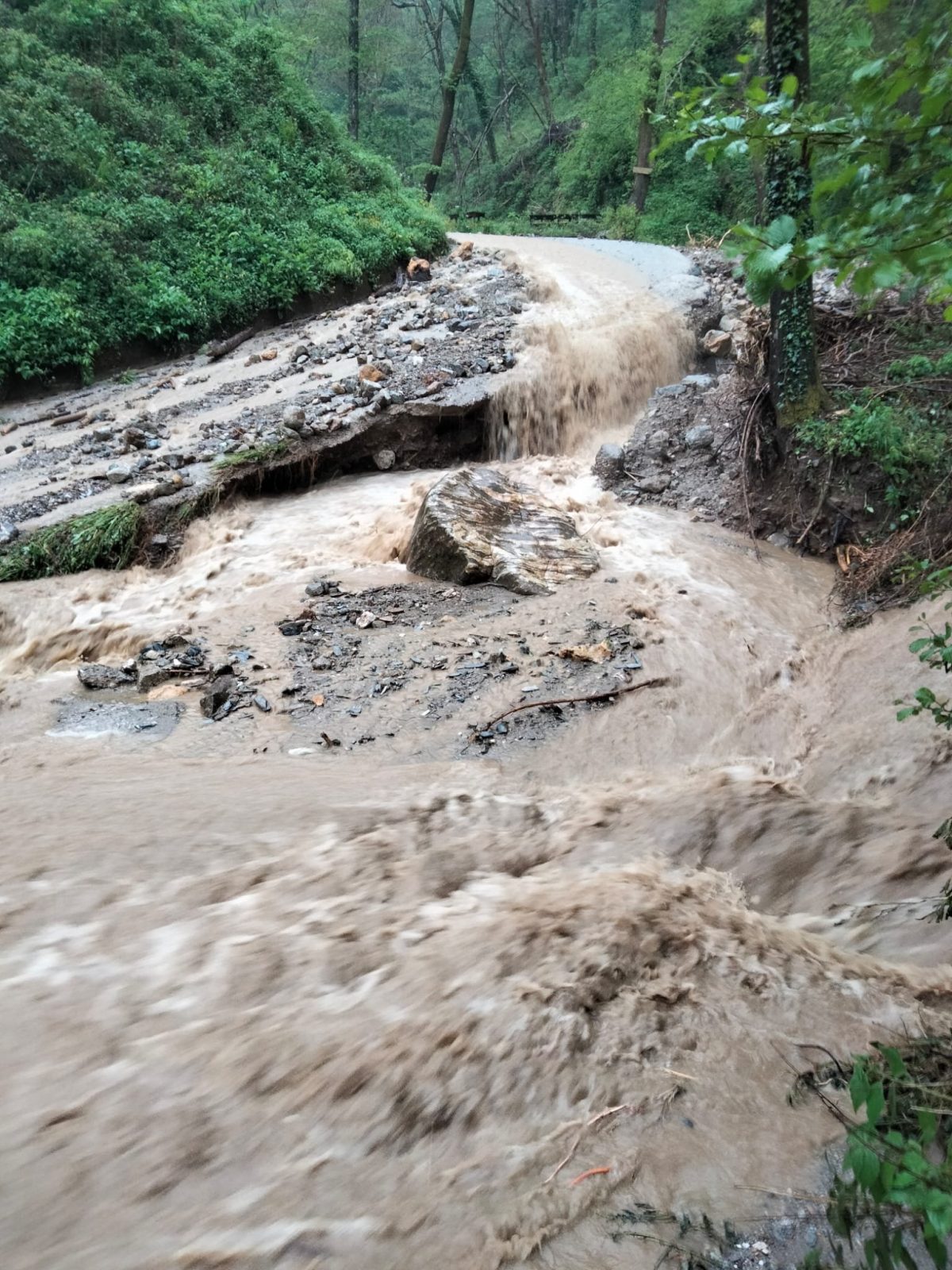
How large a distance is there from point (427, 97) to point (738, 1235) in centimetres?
3438

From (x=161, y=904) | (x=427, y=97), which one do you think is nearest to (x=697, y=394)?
(x=161, y=904)

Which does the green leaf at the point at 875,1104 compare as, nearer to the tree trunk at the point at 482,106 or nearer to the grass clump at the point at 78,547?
the grass clump at the point at 78,547

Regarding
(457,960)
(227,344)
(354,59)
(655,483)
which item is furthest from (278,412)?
(354,59)

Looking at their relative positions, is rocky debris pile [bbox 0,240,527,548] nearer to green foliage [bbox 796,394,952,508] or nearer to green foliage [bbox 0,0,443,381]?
green foliage [bbox 0,0,443,381]

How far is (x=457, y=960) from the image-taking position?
2383 millimetres

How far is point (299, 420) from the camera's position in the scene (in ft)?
23.6

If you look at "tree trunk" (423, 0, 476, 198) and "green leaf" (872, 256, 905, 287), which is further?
"tree trunk" (423, 0, 476, 198)

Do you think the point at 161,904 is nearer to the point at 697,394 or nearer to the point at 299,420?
the point at 299,420

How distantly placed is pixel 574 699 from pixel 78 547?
13.2 ft

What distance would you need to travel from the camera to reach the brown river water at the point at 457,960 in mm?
1698

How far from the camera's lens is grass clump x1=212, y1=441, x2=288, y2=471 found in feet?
22.1

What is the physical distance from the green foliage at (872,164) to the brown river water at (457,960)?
180cm

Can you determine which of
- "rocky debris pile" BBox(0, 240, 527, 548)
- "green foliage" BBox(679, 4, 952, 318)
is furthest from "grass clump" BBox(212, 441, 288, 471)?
"green foliage" BBox(679, 4, 952, 318)

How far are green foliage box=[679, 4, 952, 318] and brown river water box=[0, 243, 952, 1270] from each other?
1799mm
